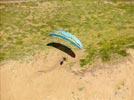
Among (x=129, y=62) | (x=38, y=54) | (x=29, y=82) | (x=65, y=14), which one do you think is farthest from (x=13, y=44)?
(x=129, y=62)

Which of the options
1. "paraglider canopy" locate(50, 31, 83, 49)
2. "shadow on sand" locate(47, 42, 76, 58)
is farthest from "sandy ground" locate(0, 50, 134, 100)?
"paraglider canopy" locate(50, 31, 83, 49)

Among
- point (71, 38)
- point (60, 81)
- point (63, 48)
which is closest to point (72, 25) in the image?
point (63, 48)

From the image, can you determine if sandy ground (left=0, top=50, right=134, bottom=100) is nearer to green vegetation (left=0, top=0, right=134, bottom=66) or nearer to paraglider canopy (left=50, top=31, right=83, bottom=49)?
paraglider canopy (left=50, top=31, right=83, bottom=49)

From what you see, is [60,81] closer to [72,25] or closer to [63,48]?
[63,48]

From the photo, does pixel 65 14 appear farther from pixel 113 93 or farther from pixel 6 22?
pixel 113 93

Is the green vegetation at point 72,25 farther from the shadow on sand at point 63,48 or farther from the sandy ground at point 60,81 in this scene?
the sandy ground at point 60,81
